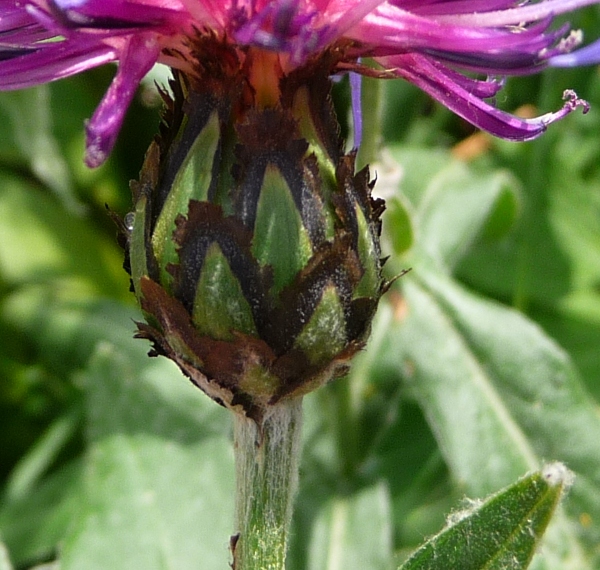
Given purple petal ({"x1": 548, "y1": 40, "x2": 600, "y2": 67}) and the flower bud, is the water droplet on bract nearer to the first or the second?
the flower bud

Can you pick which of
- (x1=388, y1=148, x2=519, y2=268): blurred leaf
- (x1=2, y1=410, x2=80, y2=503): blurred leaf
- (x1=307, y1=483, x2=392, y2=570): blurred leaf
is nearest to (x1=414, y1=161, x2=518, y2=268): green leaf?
(x1=388, y1=148, x2=519, y2=268): blurred leaf

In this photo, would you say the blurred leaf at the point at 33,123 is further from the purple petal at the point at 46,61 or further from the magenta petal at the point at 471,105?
the magenta petal at the point at 471,105

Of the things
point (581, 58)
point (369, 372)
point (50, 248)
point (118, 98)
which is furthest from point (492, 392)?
point (50, 248)

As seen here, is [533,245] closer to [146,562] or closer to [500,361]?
[500,361]

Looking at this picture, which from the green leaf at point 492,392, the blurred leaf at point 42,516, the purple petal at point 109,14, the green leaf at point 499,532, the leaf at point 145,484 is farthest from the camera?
the blurred leaf at point 42,516

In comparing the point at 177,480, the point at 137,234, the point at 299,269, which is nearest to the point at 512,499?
the point at 299,269

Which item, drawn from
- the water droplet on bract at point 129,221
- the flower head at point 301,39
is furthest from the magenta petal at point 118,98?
the water droplet on bract at point 129,221

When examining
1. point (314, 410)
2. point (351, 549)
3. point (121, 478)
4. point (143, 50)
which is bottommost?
point (351, 549)
